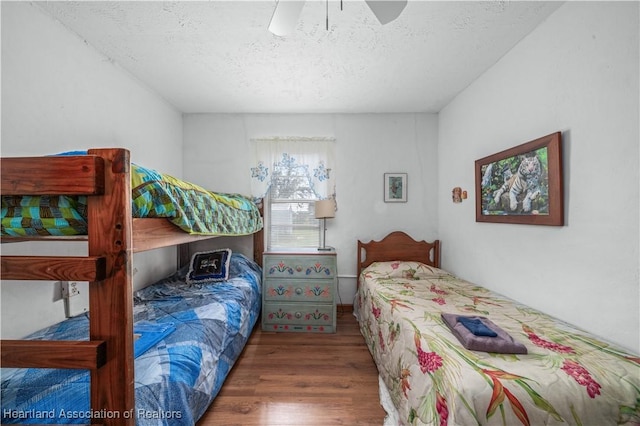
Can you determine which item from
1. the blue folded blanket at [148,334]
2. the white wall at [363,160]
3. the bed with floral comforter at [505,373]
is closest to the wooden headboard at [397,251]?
the white wall at [363,160]

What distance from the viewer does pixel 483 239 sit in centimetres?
229

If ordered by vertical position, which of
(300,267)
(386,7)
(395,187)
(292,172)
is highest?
(386,7)

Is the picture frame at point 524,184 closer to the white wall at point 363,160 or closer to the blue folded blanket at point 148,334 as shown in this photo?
the white wall at point 363,160

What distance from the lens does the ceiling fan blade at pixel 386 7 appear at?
3.38 feet

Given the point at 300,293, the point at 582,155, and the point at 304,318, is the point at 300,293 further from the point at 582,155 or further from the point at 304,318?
the point at 582,155

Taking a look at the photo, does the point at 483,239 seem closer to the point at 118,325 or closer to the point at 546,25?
the point at 546,25

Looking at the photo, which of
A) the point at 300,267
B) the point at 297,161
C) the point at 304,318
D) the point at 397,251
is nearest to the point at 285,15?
the point at 297,161

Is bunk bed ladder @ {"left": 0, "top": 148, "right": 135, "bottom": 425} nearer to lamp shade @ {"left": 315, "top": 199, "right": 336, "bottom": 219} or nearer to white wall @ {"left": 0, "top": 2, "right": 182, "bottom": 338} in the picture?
white wall @ {"left": 0, "top": 2, "right": 182, "bottom": 338}

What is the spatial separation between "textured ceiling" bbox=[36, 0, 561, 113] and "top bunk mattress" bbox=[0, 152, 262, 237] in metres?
1.07

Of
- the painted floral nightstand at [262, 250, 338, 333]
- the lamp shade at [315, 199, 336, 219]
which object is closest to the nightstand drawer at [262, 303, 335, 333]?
the painted floral nightstand at [262, 250, 338, 333]

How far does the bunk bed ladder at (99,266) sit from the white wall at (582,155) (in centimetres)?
209

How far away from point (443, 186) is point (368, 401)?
2.33m

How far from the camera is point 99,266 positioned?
0.74m

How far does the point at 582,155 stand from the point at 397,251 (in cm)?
186
